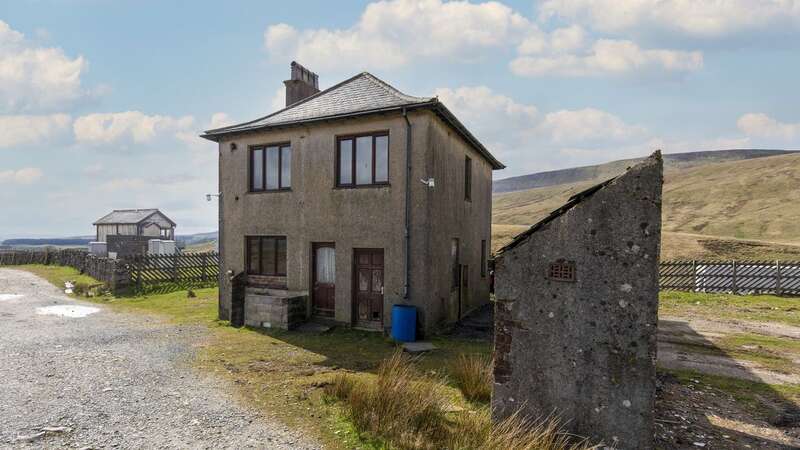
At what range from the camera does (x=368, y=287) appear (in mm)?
11773

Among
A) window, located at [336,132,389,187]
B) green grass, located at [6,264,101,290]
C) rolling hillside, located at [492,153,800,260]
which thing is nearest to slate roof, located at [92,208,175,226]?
green grass, located at [6,264,101,290]

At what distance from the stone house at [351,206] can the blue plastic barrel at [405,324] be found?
348 millimetres

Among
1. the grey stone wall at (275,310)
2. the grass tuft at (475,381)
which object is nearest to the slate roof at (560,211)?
the grass tuft at (475,381)

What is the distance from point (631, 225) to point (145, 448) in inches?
259

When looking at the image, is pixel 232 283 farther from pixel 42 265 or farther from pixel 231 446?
pixel 42 265

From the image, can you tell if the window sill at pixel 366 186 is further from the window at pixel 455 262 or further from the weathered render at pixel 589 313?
the weathered render at pixel 589 313

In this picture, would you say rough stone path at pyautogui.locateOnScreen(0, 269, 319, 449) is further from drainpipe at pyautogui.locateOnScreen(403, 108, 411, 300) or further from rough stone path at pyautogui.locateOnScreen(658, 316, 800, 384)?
rough stone path at pyautogui.locateOnScreen(658, 316, 800, 384)

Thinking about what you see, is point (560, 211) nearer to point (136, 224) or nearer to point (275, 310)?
point (275, 310)

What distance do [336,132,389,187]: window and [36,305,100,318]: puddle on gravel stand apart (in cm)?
1085

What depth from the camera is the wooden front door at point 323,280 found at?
486 inches

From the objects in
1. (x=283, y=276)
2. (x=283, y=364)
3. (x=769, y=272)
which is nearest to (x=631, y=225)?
(x=283, y=364)

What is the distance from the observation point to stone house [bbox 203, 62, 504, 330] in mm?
11094

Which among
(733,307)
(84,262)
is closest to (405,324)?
(733,307)

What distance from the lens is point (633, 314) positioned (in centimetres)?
445
